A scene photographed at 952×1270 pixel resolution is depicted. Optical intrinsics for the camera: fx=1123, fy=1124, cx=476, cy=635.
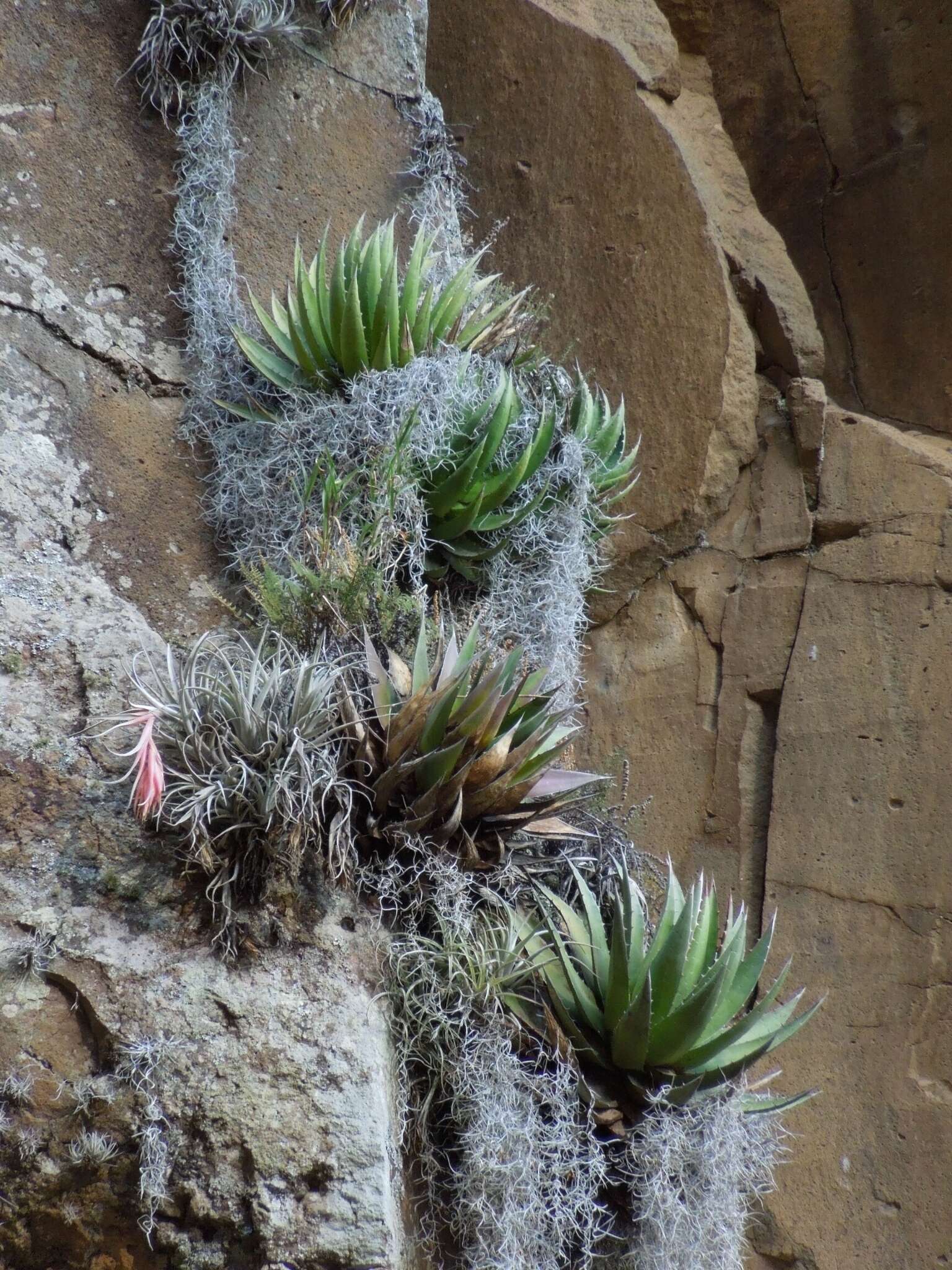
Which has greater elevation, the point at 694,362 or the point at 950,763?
the point at 694,362

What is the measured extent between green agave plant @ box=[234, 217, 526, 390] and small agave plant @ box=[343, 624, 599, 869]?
0.97 m

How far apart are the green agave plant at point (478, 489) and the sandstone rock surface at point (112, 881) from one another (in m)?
0.65

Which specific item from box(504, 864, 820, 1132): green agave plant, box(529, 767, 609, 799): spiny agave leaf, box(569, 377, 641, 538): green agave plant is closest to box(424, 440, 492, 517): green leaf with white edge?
box(569, 377, 641, 538): green agave plant

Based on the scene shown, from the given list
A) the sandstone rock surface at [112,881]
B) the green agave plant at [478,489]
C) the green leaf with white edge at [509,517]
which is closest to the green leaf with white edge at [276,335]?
the sandstone rock surface at [112,881]

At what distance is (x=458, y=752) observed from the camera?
2500 mm

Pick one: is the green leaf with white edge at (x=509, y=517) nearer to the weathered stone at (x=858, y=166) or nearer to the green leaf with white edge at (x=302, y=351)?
the green leaf with white edge at (x=302, y=351)

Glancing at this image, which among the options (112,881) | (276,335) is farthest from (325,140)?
(112,881)

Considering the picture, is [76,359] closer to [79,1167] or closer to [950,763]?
[79,1167]

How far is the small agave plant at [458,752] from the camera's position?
2523 mm

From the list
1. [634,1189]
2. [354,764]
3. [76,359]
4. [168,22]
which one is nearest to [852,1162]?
[634,1189]

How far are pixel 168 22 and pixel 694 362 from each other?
202 centimetres

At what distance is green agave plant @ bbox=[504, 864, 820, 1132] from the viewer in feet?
8.18

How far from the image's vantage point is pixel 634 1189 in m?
2.52

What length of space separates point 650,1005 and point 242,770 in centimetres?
101
